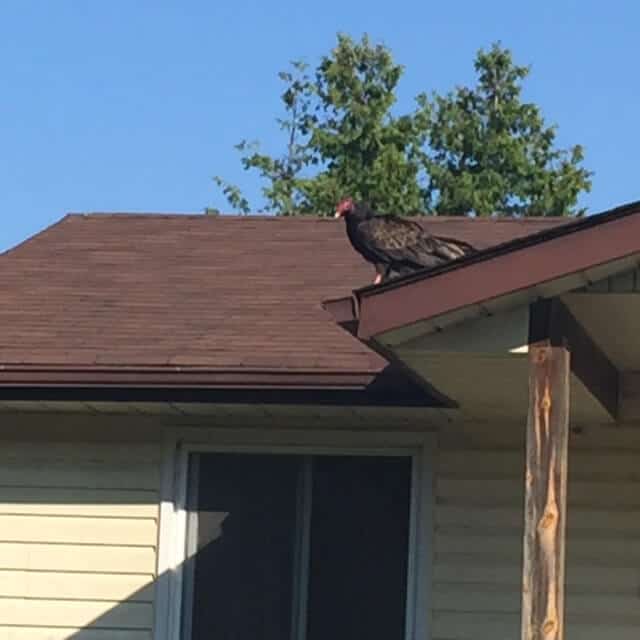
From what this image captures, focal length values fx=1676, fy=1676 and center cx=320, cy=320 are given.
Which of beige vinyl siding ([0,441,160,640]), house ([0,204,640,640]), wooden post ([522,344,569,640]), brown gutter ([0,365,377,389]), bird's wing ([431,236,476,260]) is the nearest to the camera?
wooden post ([522,344,569,640])

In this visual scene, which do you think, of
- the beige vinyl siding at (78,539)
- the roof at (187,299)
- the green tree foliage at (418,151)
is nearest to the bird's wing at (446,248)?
the roof at (187,299)

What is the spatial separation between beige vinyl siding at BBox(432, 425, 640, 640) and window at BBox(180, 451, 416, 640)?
21cm

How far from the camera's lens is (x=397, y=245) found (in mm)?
7086

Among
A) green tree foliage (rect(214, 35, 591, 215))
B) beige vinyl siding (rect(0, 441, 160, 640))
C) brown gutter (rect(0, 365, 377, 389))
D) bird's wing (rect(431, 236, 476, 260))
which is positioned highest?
green tree foliage (rect(214, 35, 591, 215))

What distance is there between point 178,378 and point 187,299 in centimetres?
148

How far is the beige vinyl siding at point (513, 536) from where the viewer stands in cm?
770

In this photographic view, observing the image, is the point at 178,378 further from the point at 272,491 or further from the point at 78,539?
the point at 78,539

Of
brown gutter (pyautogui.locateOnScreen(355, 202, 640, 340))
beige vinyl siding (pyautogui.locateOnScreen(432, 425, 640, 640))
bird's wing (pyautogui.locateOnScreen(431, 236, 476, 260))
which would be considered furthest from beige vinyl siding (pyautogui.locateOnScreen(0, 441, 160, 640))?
brown gutter (pyautogui.locateOnScreen(355, 202, 640, 340))

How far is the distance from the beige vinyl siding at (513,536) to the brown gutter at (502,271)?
2.25 metres

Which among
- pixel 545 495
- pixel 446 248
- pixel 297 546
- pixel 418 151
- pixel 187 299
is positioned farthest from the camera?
pixel 418 151

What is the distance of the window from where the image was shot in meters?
7.97

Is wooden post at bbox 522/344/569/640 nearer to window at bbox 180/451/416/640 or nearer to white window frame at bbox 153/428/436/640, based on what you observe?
white window frame at bbox 153/428/436/640

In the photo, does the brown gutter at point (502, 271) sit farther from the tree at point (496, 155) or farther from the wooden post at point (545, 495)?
the tree at point (496, 155)

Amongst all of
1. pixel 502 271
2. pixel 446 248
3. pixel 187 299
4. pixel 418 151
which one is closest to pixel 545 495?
pixel 502 271
